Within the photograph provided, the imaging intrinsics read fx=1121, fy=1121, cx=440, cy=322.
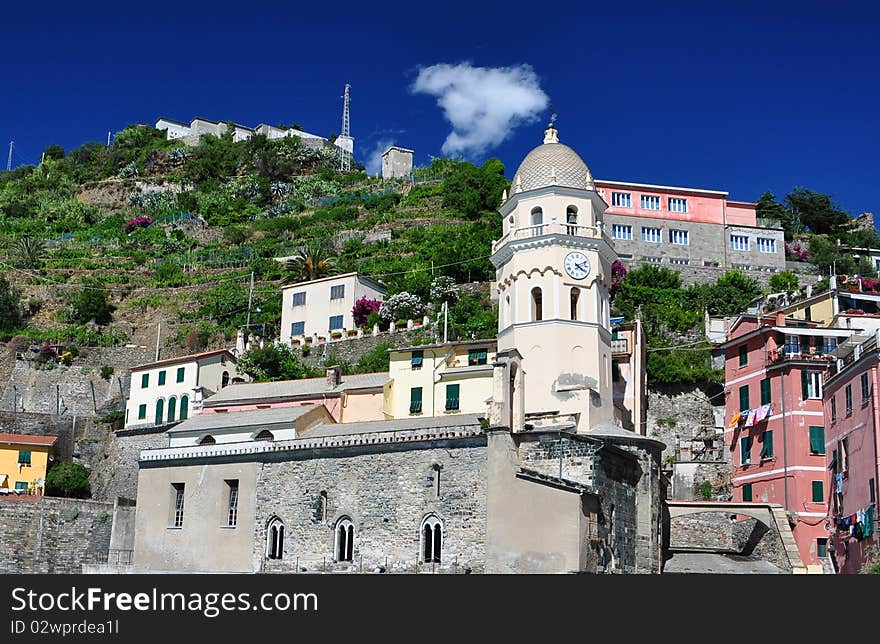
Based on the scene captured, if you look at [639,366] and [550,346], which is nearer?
[550,346]

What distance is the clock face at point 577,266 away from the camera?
5069cm

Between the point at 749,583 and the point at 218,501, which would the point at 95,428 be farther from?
the point at 749,583

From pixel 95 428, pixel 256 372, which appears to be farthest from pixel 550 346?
pixel 95 428

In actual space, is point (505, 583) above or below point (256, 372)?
below

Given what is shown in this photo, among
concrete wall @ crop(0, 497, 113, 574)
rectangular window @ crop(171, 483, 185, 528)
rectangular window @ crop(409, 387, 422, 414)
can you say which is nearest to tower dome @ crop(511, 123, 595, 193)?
rectangular window @ crop(409, 387, 422, 414)

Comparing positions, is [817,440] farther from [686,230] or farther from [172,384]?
[172,384]

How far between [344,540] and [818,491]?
24.2 m

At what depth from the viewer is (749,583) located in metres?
29.0

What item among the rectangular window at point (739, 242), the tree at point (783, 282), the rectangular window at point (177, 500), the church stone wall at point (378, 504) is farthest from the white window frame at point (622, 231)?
the rectangular window at point (177, 500)

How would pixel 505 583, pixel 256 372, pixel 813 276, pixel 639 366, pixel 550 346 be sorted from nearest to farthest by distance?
pixel 505 583 < pixel 550 346 < pixel 639 366 < pixel 256 372 < pixel 813 276

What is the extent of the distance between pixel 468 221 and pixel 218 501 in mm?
54477

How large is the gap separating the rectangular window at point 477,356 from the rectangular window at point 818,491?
57.4ft

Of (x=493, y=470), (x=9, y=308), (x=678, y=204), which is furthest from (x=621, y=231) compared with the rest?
(x=9, y=308)

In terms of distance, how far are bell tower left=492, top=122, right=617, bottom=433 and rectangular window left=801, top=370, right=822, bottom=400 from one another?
1257 cm
